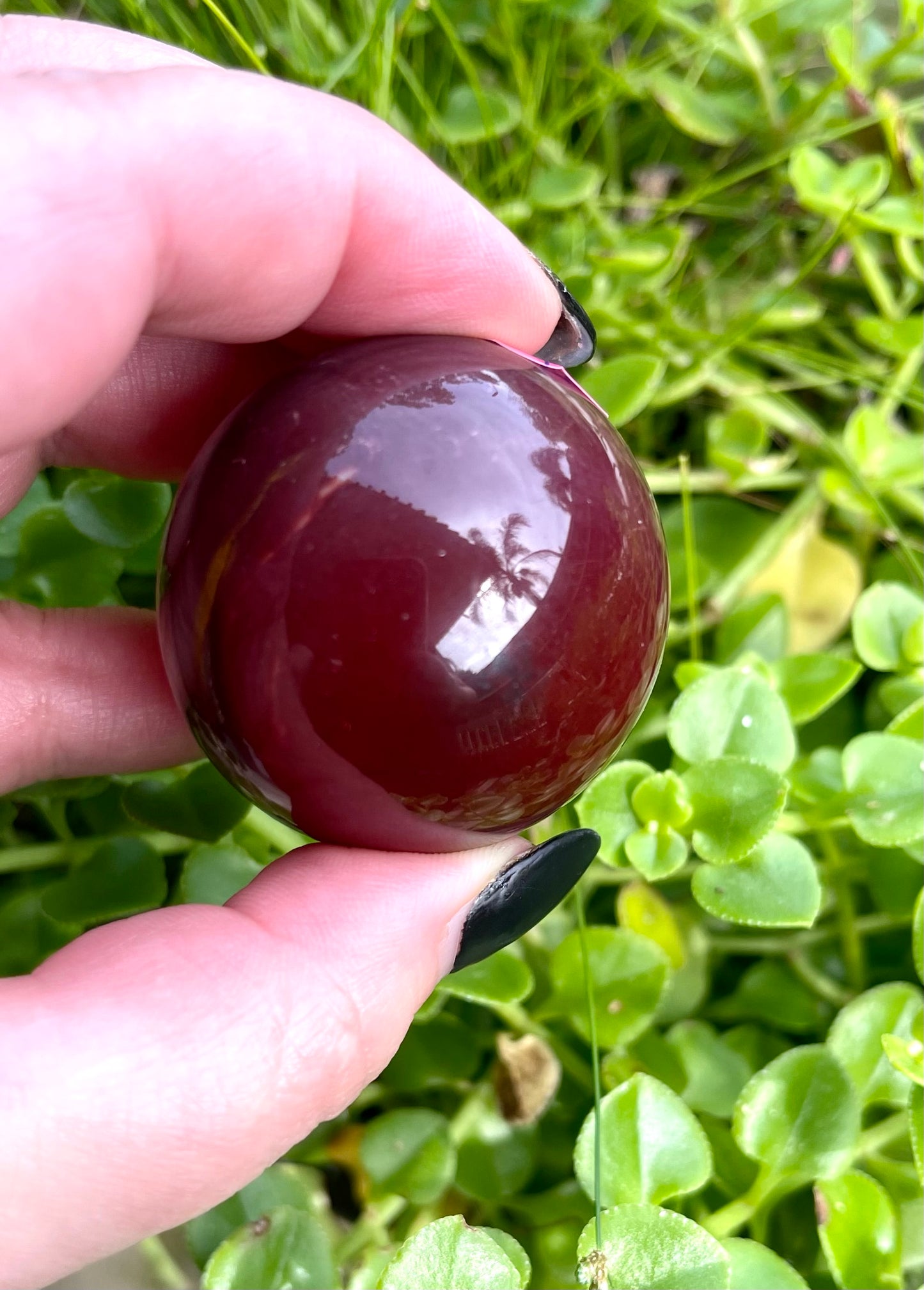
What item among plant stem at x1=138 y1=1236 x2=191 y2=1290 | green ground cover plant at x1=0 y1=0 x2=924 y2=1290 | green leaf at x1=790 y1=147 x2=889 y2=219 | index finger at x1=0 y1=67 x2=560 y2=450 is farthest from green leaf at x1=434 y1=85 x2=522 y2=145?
plant stem at x1=138 y1=1236 x2=191 y2=1290

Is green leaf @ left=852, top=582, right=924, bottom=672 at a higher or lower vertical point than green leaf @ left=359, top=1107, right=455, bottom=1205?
higher

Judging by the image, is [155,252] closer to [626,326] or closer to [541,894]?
[541,894]

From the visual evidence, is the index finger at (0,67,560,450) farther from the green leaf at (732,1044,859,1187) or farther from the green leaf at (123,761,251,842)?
the green leaf at (732,1044,859,1187)

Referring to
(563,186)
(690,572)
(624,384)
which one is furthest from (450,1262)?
(563,186)

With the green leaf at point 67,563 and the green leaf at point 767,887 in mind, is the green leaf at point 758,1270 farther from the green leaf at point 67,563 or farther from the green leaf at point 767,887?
the green leaf at point 67,563

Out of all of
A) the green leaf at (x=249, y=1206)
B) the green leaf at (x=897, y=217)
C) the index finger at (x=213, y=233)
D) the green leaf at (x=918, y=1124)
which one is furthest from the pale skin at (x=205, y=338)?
the green leaf at (x=897, y=217)
